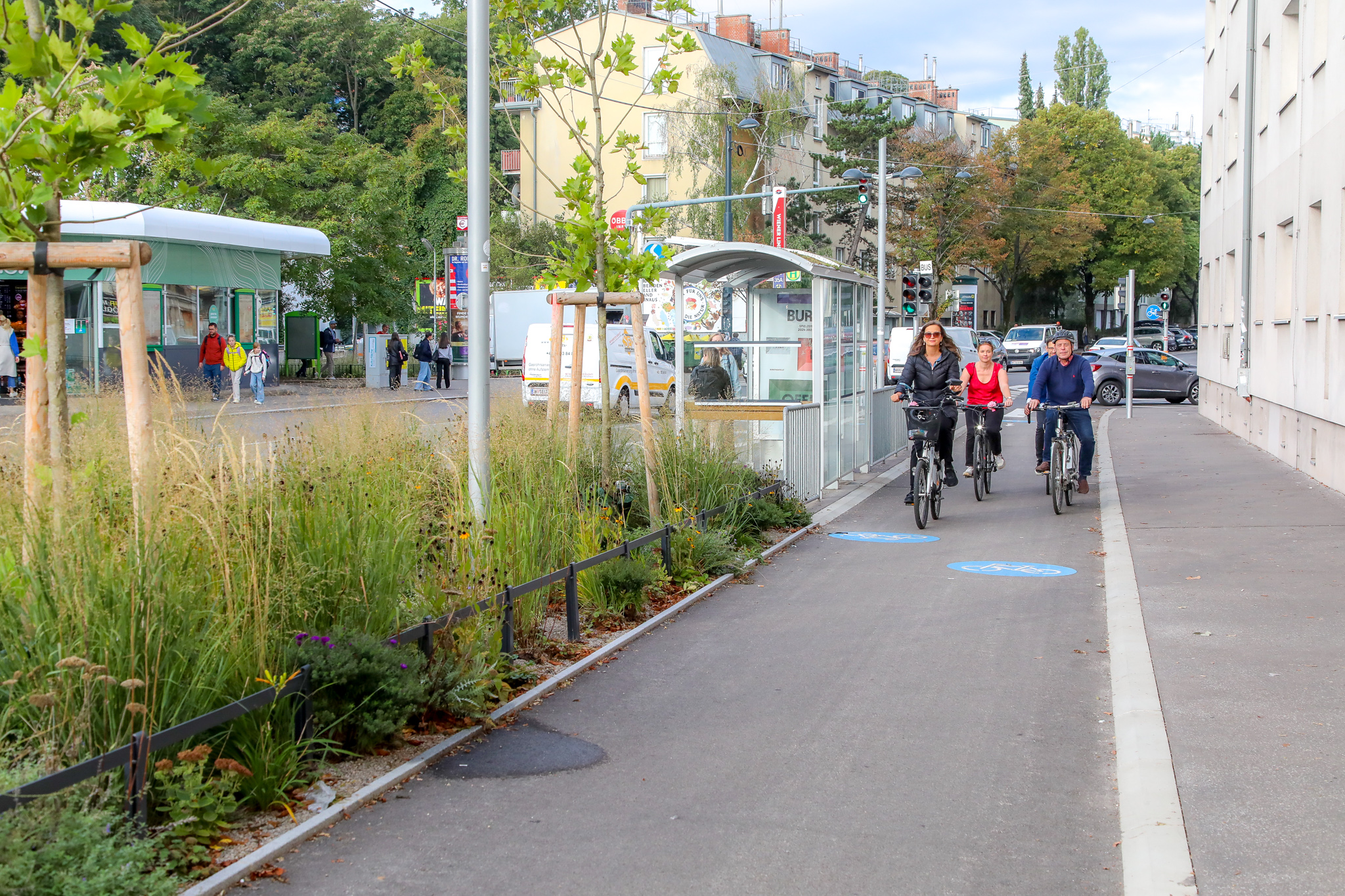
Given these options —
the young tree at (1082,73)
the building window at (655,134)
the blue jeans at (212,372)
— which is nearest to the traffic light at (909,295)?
the blue jeans at (212,372)

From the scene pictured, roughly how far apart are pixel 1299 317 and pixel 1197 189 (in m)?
80.9

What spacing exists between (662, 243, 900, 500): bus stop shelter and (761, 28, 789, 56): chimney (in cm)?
5530

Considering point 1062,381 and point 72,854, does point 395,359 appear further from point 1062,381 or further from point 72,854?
point 72,854

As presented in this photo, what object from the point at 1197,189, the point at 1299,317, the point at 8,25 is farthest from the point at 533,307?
the point at 1197,189

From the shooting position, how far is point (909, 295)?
27.2m

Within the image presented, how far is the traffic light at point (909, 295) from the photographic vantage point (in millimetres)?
26984

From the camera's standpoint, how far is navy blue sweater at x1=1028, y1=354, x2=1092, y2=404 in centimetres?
1348

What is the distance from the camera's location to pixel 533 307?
4731 cm

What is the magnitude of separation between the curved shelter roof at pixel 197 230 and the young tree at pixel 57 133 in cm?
1967

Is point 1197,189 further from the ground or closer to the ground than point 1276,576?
further from the ground

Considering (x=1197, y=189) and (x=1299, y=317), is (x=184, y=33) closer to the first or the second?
(x=1299, y=317)

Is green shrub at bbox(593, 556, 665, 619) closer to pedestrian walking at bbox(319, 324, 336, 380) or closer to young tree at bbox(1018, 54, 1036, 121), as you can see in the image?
pedestrian walking at bbox(319, 324, 336, 380)

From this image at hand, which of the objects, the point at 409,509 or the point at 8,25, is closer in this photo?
the point at 8,25

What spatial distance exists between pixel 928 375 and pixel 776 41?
194 ft
